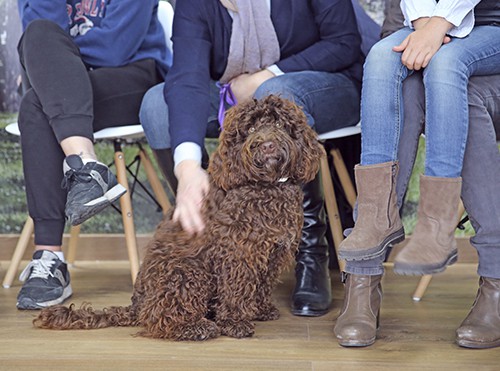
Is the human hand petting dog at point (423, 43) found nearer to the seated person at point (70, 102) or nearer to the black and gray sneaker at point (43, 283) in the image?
the seated person at point (70, 102)

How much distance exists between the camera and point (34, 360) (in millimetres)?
1527

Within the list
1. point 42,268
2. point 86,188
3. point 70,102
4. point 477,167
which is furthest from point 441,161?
point 42,268

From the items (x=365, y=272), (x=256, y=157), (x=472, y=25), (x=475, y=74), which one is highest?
(x=472, y=25)

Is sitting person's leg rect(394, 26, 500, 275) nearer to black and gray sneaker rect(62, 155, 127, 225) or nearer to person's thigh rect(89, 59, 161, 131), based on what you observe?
black and gray sneaker rect(62, 155, 127, 225)

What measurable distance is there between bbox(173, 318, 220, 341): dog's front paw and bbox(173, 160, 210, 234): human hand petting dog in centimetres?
21

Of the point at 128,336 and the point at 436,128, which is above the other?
the point at 436,128

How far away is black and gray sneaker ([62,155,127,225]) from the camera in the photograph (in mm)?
1772

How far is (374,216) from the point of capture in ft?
5.16

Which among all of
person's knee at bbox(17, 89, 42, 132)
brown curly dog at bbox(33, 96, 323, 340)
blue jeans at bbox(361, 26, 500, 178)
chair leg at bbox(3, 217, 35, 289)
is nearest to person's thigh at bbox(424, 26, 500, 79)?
blue jeans at bbox(361, 26, 500, 178)

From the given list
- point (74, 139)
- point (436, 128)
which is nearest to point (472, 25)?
point (436, 128)

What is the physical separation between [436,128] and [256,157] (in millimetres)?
391

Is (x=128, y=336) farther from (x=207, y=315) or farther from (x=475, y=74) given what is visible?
(x=475, y=74)

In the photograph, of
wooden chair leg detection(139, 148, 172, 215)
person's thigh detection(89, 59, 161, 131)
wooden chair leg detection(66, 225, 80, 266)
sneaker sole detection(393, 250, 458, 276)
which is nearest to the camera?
sneaker sole detection(393, 250, 458, 276)

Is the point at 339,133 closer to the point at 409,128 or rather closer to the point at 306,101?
the point at 306,101
